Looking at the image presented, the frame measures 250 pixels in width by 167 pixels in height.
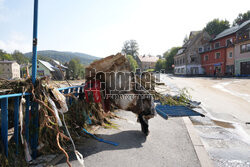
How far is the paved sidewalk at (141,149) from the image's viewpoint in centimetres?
277

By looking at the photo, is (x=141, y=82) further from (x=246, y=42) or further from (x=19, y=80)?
(x=246, y=42)

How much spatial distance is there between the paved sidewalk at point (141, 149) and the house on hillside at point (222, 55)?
32560mm

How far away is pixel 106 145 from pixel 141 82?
5.54ft

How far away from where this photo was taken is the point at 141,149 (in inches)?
127

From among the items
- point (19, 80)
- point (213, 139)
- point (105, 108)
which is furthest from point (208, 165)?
point (19, 80)

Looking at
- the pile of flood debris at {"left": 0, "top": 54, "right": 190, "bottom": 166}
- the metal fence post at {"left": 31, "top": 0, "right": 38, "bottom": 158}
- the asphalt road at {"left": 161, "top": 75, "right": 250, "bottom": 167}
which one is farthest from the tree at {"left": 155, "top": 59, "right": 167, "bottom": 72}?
the metal fence post at {"left": 31, "top": 0, "right": 38, "bottom": 158}

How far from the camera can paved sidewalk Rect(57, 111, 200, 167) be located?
2770 mm

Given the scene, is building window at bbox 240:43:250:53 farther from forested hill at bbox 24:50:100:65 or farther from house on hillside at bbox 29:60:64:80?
house on hillside at bbox 29:60:64:80

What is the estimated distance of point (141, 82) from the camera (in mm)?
3672

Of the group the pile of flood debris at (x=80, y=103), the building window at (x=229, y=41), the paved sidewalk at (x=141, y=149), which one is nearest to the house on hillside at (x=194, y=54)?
the building window at (x=229, y=41)

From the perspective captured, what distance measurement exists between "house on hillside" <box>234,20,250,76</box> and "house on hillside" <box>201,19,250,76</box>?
0.94 m

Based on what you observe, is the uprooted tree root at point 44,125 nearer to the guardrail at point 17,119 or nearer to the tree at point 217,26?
the guardrail at point 17,119

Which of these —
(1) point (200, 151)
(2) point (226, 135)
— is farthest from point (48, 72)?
(2) point (226, 135)

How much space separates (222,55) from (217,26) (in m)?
26.3
